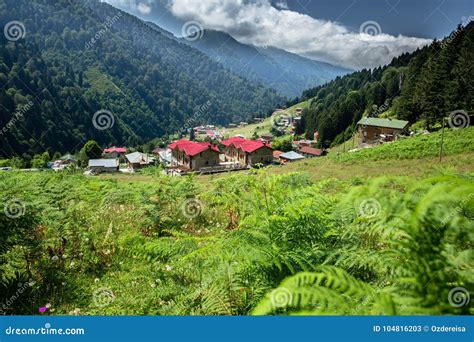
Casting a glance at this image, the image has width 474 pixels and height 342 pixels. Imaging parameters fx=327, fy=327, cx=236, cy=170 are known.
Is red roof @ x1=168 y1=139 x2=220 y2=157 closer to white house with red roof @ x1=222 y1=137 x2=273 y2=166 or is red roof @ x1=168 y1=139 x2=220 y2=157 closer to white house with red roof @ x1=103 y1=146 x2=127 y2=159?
white house with red roof @ x1=222 y1=137 x2=273 y2=166

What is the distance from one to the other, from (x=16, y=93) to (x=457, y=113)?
16118 centimetres

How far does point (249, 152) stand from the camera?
238ft

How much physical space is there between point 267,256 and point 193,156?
215 ft

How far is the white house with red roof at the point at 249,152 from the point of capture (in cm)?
7312

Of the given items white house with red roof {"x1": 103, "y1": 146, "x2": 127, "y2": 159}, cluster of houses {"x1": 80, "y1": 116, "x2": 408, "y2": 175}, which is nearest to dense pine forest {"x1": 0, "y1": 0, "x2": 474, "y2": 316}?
cluster of houses {"x1": 80, "y1": 116, "x2": 408, "y2": 175}

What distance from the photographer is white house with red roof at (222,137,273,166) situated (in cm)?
7312

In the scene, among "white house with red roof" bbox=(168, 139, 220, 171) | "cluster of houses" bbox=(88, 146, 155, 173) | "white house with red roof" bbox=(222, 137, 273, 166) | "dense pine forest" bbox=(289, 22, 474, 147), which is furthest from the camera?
"cluster of houses" bbox=(88, 146, 155, 173)

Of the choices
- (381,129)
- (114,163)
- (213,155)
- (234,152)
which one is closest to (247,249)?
(381,129)

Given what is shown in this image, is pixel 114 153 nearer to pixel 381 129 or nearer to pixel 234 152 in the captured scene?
pixel 234 152

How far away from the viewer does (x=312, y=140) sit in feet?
378

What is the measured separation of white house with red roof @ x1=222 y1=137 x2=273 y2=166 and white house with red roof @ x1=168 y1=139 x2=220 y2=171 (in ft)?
22.3

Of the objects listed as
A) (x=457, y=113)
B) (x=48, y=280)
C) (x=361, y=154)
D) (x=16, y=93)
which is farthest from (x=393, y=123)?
(x=16, y=93)

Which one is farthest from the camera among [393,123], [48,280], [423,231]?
[393,123]

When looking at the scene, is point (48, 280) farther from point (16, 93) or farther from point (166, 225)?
point (16, 93)
